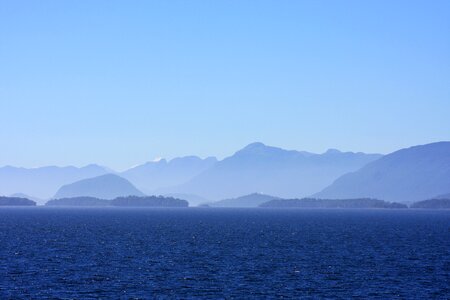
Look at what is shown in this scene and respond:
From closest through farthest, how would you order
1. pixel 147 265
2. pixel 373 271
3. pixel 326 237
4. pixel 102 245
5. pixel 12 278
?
pixel 12 278 < pixel 373 271 < pixel 147 265 < pixel 102 245 < pixel 326 237

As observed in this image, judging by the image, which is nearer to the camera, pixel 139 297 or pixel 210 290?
pixel 139 297

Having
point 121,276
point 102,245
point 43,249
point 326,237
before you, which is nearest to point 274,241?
point 326,237

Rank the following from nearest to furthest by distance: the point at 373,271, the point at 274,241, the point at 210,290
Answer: the point at 210,290 < the point at 373,271 < the point at 274,241

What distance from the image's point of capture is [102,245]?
132 metres

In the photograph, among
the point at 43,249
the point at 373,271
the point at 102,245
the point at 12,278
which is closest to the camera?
the point at 12,278

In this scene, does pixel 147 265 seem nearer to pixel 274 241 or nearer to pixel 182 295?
pixel 182 295

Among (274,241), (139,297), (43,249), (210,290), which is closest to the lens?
(139,297)

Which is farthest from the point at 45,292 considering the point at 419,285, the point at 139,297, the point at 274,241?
the point at 274,241

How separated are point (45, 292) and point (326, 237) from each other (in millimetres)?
97529

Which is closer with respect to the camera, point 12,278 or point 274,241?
point 12,278

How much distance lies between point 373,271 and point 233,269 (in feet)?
63.5

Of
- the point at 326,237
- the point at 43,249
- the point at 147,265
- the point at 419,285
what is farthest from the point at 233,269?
the point at 326,237

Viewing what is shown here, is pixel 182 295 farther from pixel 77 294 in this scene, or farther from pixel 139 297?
pixel 77 294

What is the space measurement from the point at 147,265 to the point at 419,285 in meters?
39.1
